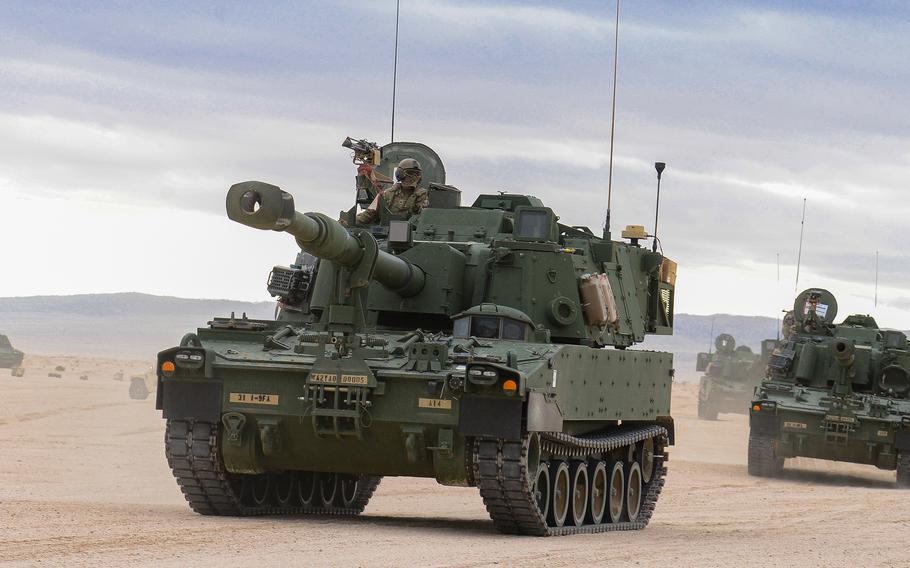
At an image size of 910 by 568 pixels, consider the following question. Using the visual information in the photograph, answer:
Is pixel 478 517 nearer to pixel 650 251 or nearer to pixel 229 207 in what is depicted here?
pixel 650 251

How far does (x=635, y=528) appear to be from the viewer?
2011 cm

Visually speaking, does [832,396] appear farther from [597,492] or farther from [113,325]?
[113,325]

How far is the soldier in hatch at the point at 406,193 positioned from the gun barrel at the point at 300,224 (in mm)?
2939

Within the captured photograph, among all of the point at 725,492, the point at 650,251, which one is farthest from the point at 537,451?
the point at 725,492

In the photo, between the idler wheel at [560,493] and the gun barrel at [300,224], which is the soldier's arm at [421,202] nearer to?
the gun barrel at [300,224]

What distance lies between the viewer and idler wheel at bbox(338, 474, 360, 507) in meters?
20.9

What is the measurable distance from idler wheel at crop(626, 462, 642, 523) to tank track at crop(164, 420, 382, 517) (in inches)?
203

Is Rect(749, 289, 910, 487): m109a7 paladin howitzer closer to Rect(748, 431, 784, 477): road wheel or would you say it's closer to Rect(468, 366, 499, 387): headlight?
Rect(748, 431, 784, 477): road wheel

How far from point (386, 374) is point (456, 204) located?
535 centimetres

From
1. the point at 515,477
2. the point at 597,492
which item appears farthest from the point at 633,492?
the point at 515,477

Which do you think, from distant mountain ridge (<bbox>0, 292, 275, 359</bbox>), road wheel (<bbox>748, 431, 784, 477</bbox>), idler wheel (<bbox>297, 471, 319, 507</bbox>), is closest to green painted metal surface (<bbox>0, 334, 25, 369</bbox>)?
road wheel (<bbox>748, 431, 784, 477</bbox>)

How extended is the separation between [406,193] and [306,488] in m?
3.86

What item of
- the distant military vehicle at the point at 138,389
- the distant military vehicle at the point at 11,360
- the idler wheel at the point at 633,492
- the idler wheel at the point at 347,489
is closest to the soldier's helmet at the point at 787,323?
the idler wheel at the point at 633,492

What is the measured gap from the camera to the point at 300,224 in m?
14.3
